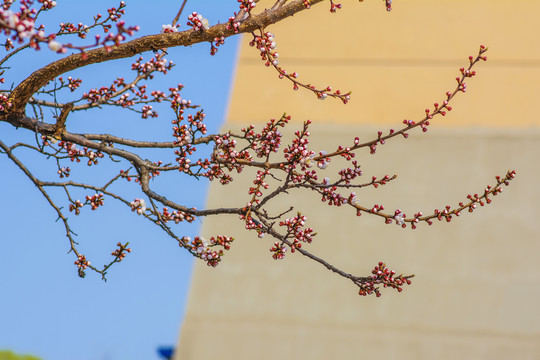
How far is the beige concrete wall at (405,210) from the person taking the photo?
383 inches

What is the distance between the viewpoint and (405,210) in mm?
10250

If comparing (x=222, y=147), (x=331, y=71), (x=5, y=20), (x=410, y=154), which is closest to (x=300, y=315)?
(x=410, y=154)

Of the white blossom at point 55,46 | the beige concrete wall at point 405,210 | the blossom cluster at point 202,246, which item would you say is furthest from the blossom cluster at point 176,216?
the beige concrete wall at point 405,210

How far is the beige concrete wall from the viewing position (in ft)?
31.9

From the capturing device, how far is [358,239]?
1018cm

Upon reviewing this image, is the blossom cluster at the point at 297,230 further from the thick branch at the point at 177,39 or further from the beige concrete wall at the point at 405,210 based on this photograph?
the beige concrete wall at the point at 405,210

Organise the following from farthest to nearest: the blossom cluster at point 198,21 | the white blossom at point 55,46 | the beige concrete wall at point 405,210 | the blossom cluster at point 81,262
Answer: the beige concrete wall at point 405,210 < the blossom cluster at point 81,262 < the blossom cluster at point 198,21 < the white blossom at point 55,46

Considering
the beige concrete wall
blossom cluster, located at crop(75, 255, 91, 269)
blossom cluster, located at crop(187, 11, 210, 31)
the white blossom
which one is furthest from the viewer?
the beige concrete wall

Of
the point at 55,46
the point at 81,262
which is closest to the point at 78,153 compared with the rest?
the point at 81,262

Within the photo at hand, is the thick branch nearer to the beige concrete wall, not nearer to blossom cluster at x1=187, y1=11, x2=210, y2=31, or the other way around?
blossom cluster at x1=187, y1=11, x2=210, y2=31

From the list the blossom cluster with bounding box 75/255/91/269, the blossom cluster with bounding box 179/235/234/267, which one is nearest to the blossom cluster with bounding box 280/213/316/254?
the blossom cluster with bounding box 179/235/234/267

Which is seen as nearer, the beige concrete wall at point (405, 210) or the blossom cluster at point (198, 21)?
the blossom cluster at point (198, 21)

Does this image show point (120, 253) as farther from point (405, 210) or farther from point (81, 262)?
point (405, 210)

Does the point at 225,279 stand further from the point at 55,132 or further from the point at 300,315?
the point at 55,132
